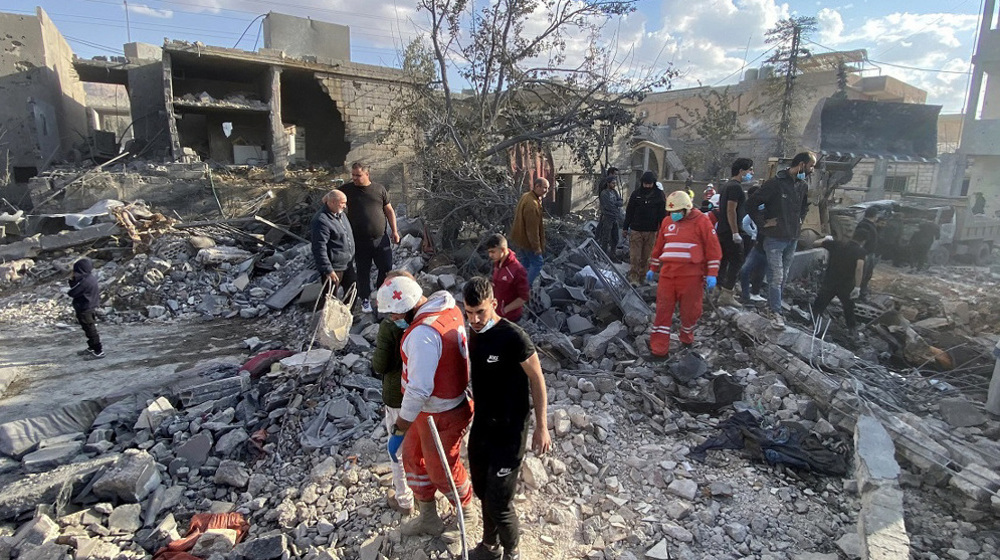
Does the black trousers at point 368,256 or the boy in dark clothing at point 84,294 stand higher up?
the black trousers at point 368,256

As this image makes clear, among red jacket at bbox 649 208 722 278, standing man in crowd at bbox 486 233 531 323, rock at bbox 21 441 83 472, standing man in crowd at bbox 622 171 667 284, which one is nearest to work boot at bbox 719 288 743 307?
standing man in crowd at bbox 622 171 667 284

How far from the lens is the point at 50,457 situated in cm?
369

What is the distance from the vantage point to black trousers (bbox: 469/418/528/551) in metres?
2.43

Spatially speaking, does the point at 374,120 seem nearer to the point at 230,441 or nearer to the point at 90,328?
the point at 90,328

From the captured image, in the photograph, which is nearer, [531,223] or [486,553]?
[486,553]

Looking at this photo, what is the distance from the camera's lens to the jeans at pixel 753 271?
5832 mm

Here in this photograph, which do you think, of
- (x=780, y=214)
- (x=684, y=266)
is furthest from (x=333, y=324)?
(x=780, y=214)

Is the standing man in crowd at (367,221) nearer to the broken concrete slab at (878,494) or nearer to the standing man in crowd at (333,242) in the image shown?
the standing man in crowd at (333,242)

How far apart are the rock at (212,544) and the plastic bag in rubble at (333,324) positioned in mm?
1850

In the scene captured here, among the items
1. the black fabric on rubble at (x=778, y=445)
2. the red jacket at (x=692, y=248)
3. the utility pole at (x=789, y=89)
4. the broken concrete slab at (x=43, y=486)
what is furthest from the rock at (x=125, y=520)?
the utility pole at (x=789, y=89)

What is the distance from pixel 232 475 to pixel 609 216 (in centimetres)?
614

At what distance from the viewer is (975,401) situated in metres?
4.10

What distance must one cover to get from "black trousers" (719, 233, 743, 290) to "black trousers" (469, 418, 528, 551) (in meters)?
4.53

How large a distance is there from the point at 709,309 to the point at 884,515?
329 centimetres
